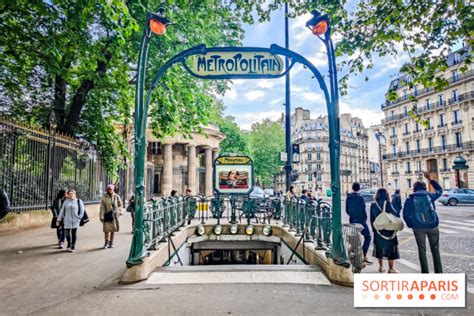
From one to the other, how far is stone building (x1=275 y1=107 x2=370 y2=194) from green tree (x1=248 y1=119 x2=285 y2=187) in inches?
616

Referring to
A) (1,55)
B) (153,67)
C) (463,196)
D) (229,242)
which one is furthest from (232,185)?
(463,196)

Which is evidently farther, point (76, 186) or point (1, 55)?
point (76, 186)

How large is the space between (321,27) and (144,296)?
17.8 feet

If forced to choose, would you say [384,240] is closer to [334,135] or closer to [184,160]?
[334,135]

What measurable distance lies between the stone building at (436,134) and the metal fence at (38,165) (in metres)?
32.6

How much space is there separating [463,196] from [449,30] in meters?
25.2

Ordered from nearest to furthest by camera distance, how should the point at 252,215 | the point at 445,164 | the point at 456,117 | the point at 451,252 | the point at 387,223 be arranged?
the point at 387,223 < the point at 451,252 < the point at 252,215 < the point at 456,117 < the point at 445,164

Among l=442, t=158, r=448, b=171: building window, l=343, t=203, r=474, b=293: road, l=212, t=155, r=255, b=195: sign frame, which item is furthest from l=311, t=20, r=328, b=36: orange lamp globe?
l=442, t=158, r=448, b=171: building window

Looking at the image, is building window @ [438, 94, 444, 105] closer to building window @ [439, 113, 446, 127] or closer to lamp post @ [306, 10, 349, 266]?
building window @ [439, 113, 446, 127]

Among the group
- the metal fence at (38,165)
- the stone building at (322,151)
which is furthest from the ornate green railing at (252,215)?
the stone building at (322,151)

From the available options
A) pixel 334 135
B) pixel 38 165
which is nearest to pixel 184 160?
pixel 38 165

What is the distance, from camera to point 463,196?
2386 centimetres

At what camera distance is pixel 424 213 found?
16.4ft

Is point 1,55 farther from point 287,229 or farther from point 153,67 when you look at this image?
point 287,229
